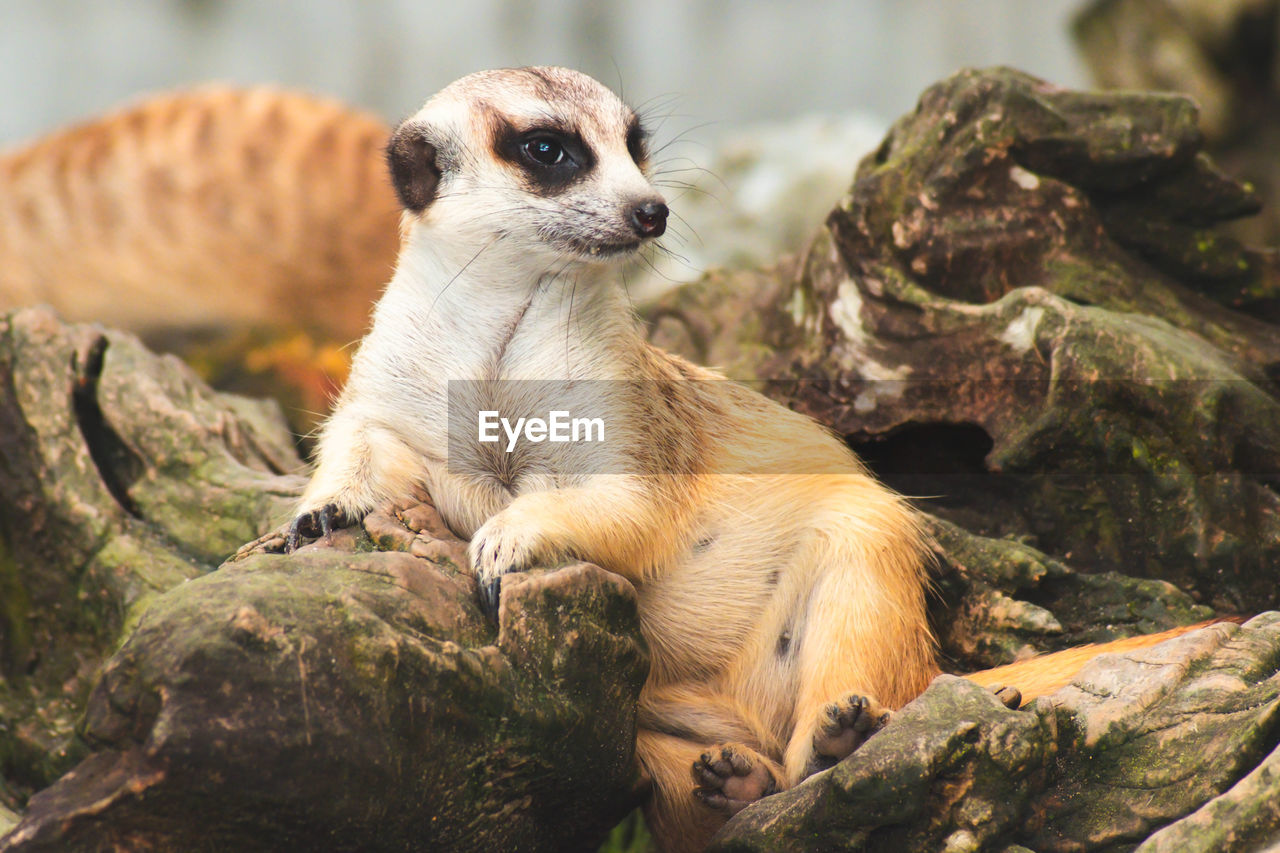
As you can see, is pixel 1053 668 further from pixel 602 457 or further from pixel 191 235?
pixel 191 235

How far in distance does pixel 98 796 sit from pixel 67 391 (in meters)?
2.28

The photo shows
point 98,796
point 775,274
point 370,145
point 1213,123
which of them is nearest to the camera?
point 98,796

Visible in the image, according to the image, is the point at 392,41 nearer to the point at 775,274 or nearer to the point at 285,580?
the point at 775,274

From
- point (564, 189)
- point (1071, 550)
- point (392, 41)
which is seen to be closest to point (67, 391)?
point (564, 189)

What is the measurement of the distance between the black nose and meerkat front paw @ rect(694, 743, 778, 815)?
127 centimetres

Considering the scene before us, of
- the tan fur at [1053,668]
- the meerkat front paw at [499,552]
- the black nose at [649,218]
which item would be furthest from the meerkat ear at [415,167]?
the tan fur at [1053,668]

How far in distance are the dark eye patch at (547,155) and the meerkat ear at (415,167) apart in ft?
0.78

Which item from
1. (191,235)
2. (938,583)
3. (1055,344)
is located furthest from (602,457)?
(191,235)

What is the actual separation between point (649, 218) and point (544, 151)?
0.36 m

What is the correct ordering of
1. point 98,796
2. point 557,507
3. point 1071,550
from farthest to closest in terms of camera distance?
1. point 1071,550
2. point 557,507
3. point 98,796

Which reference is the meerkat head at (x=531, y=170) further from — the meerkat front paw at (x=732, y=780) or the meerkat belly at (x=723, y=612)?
the meerkat front paw at (x=732, y=780)

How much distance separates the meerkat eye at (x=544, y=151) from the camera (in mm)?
3051

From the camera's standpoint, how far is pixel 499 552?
2.56m

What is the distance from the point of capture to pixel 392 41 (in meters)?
10.6
